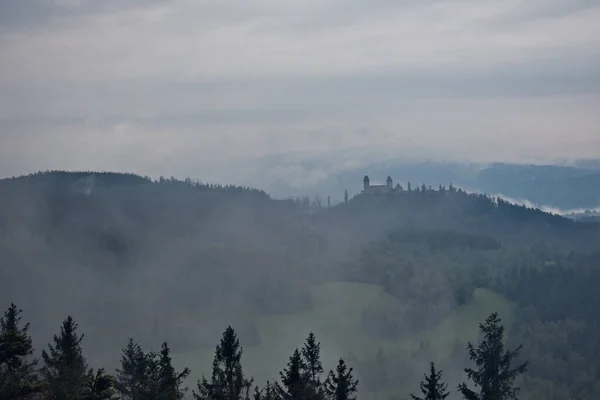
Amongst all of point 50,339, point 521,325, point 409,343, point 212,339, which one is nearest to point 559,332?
point 521,325

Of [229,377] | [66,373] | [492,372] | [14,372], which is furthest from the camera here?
[229,377]

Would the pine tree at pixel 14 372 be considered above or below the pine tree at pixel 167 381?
above

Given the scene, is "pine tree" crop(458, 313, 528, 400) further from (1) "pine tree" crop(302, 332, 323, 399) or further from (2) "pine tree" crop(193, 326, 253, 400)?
(2) "pine tree" crop(193, 326, 253, 400)

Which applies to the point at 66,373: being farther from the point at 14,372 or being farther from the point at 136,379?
the point at 136,379

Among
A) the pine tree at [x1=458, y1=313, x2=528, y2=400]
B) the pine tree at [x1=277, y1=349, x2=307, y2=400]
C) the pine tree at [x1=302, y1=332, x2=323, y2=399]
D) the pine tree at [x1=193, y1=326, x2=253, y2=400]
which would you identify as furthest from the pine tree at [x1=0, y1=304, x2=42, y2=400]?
the pine tree at [x1=458, y1=313, x2=528, y2=400]

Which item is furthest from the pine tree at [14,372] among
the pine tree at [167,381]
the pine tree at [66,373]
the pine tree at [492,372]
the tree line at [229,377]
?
the pine tree at [492,372]

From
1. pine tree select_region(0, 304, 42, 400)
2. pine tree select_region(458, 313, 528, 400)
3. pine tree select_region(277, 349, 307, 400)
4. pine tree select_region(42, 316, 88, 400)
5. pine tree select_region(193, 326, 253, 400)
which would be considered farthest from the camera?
pine tree select_region(193, 326, 253, 400)

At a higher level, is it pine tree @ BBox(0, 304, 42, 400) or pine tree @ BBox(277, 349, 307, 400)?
pine tree @ BBox(0, 304, 42, 400)

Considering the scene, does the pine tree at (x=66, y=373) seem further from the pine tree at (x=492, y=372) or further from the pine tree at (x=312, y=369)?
the pine tree at (x=492, y=372)

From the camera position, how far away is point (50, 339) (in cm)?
16188

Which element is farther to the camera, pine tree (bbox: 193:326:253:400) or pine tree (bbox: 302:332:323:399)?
pine tree (bbox: 193:326:253:400)

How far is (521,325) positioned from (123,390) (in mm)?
153564

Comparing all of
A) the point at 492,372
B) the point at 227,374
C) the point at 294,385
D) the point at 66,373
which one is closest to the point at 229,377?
the point at 227,374

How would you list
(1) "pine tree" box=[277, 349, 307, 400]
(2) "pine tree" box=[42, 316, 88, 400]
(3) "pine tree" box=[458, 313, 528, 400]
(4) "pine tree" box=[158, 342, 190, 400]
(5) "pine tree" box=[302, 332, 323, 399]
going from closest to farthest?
(2) "pine tree" box=[42, 316, 88, 400]
(4) "pine tree" box=[158, 342, 190, 400]
(1) "pine tree" box=[277, 349, 307, 400]
(5) "pine tree" box=[302, 332, 323, 399]
(3) "pine tree" box=[458, 313, 528, 400]
